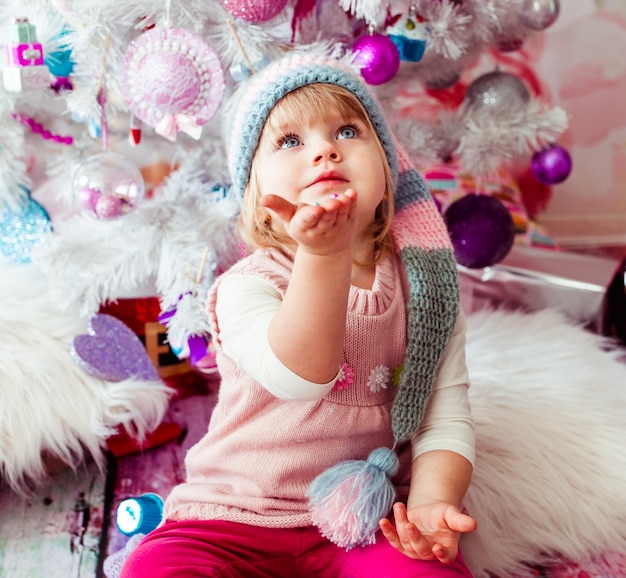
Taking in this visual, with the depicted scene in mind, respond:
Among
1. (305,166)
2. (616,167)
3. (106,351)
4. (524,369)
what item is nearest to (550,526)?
(524,369)

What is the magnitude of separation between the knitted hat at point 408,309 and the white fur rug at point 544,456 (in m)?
0.20

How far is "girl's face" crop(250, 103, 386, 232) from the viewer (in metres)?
0.72

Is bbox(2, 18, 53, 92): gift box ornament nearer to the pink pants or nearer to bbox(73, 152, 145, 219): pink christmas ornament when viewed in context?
bbox(73, 152, 145, 219): pink christmas ornament

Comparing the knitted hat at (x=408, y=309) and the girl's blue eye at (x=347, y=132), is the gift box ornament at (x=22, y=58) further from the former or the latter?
the girl's blue eye at (x=347, y=132)

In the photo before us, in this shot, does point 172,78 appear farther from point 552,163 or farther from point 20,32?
point 552,163

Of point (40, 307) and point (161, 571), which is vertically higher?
point (40, 307)

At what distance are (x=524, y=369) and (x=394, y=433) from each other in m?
0.40

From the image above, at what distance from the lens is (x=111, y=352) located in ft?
3.49

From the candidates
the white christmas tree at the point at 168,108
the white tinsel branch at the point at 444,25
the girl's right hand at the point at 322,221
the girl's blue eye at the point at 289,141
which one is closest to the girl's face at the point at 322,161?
the girl's blue eye at the point at 289,141

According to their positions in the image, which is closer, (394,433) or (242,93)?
(394,433)

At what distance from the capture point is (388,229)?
0.84 m

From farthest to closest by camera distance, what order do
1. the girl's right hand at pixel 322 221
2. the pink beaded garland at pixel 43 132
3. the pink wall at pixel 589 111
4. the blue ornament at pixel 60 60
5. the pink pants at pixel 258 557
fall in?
1. the pink wall at pixel 589 111
2. the pink beaded garland at pixel 43 132
3. the blue ornament at pixel 60 60
4. the pink pants at pixel 258 557
5. the girl's right hand at pixel 322 221

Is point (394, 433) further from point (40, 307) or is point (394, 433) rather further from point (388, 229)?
point (40, 307)

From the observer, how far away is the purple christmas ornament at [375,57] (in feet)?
3.22
